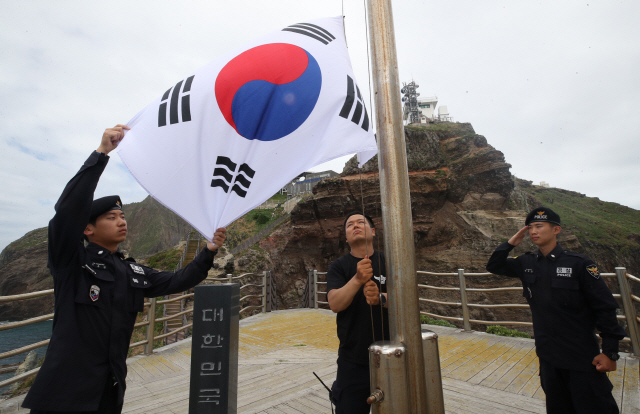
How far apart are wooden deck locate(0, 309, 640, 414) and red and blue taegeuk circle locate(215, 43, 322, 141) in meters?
2.89

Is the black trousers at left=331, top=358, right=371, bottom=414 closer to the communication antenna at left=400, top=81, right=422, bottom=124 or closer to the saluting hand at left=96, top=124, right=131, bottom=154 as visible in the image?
the saluting hand at left=96, top=124, right=131, bottom=154

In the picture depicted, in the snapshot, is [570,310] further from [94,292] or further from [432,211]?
[432,211]

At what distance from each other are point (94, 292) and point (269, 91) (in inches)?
66.2

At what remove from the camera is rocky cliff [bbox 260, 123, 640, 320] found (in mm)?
23734

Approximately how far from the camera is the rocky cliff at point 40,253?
197 feet

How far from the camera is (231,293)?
212 cm

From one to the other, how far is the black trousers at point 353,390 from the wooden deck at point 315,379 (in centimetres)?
172

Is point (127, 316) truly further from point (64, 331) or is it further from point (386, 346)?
point (386, 346)

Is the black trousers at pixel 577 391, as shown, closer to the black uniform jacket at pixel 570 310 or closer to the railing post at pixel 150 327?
the black uniform jacket at pixel 570 310

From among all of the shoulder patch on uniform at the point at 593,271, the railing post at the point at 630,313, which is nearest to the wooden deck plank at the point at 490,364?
the railing post at the point at 630,313

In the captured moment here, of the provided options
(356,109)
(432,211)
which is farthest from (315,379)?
(432,211)

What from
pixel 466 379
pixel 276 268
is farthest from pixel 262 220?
pixel 466 379

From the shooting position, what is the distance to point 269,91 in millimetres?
2291

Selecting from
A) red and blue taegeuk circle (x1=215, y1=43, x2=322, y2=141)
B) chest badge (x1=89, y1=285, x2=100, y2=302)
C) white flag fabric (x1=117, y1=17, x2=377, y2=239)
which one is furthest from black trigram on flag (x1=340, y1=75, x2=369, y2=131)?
chest badge (x1=89, y1=285, x2=100, y2=302)
